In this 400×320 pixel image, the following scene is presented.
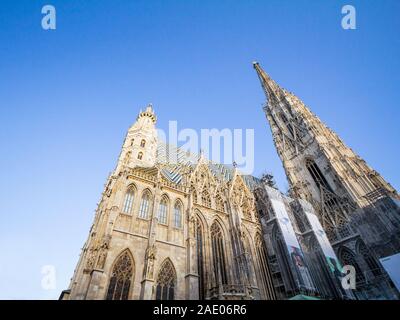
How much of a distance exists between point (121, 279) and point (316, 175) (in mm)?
25015

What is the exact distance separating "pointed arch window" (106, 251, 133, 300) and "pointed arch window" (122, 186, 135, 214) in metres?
2.89

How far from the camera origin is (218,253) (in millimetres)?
17797

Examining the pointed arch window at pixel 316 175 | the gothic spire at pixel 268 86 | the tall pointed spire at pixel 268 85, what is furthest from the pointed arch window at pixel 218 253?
the tall pointed spire at pixel 268 85

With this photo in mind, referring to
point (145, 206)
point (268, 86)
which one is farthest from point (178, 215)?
point (268, 86)

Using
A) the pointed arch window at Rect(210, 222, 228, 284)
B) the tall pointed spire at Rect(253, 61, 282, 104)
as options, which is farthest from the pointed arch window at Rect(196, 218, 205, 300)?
the tall pointed spire at Rect(253, 61, 282, 104)

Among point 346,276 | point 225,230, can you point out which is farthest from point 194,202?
point 346,276

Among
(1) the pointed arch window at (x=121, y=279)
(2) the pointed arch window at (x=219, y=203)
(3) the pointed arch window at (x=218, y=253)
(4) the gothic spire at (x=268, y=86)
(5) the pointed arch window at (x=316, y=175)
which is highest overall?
(4) the gothic spire at (x=268, y=86)

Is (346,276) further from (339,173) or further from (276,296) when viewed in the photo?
(339,173)

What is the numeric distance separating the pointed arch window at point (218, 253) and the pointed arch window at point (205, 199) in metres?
1.76

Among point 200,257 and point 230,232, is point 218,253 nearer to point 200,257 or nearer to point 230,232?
point 200,257

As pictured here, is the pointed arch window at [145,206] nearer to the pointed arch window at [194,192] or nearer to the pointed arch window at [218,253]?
the pointed arch window at [194,192]

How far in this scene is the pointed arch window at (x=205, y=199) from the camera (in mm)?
20062

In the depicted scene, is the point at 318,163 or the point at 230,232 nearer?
the point at 230,232

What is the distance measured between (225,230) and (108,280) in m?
10.1
